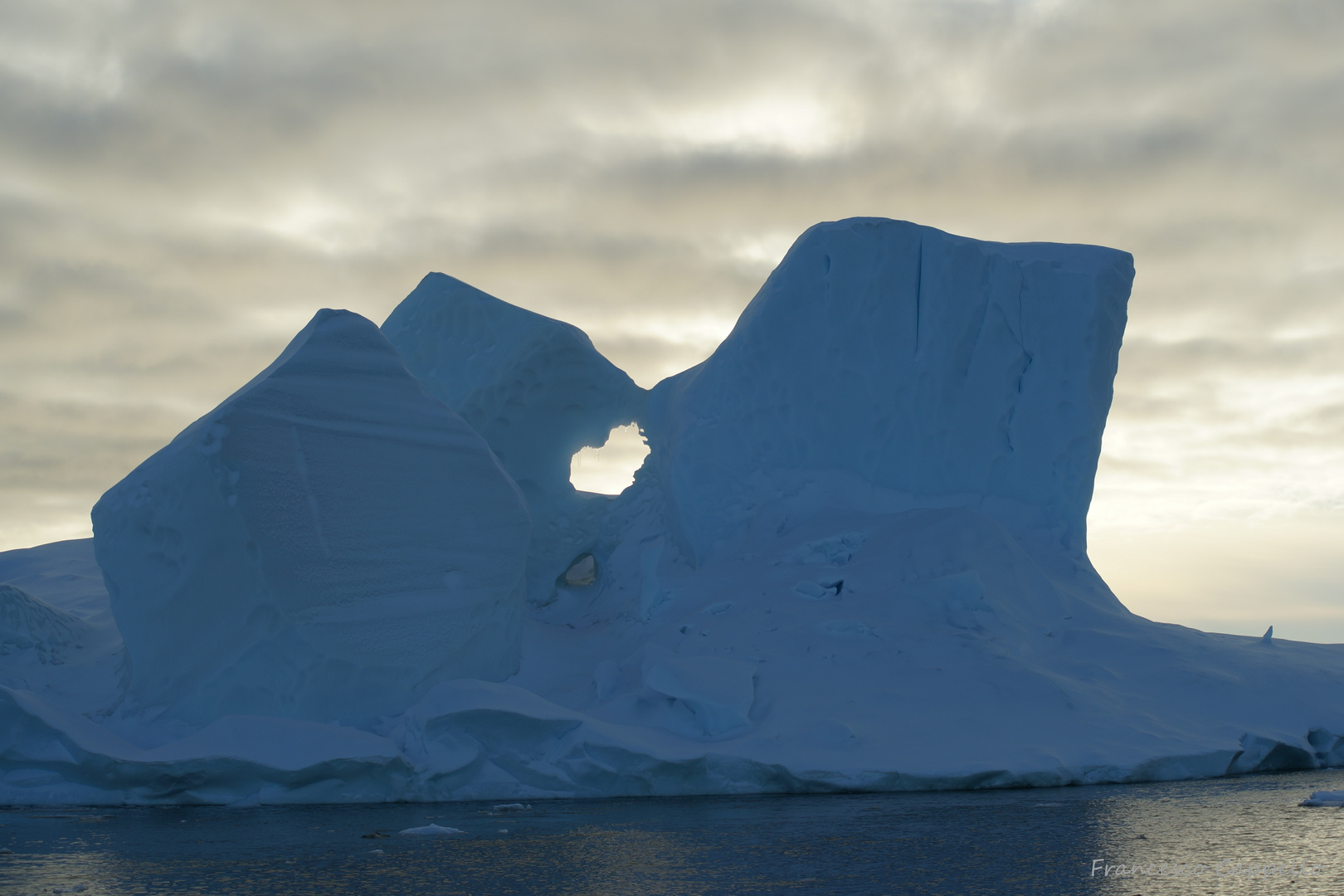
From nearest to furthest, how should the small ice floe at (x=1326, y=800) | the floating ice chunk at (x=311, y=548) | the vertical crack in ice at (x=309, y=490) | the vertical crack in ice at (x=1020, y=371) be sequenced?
1. the small ice floe at (x=1326, y=800)
2. the floating ice chunk at (x=311, y=548)
3. the vertical crack in ice at (x=309, y=490)
4. the vertical crack in ice at (x=1020, y=371)

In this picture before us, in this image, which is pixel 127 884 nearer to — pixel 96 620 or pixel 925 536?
pixel 925 536

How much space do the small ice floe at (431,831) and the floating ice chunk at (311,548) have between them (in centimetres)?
344

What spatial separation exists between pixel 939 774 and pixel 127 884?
6.62 metres

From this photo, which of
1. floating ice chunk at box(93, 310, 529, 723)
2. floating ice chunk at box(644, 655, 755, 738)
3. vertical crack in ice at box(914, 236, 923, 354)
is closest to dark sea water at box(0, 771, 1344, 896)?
floating ice chunk at box(644, 655, 755, 738)

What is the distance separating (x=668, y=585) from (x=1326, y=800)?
27.6 ft

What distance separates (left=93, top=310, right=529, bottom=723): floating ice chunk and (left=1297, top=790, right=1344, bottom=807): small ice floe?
8.17 meters

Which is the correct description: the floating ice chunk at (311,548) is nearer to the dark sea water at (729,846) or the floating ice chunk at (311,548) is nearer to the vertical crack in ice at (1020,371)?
the dark sea water at (729,846)

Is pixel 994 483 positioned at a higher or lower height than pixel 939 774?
higher

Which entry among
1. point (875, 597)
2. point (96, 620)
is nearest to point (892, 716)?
point (875, 597)

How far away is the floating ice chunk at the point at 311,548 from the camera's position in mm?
10773

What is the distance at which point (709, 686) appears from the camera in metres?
10.9

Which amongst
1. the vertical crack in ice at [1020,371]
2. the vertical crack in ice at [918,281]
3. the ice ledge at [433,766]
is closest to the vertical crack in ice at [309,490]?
the ice ledge at [433,766]

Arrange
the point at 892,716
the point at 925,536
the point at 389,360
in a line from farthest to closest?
1. the point at 925,536
2. the point at 389,360
3. the point at 892,716

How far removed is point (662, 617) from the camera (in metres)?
14.2
